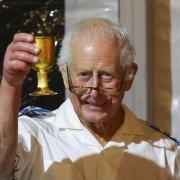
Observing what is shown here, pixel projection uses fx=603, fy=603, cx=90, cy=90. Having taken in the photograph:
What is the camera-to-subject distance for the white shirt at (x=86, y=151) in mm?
1856

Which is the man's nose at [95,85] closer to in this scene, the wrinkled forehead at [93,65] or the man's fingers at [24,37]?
the wrinkled forehead at [93,65]

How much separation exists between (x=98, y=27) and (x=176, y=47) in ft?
3.83

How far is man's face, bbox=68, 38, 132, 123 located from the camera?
1888 millimetres

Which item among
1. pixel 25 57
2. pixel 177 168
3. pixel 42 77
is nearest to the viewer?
pixel 25 57

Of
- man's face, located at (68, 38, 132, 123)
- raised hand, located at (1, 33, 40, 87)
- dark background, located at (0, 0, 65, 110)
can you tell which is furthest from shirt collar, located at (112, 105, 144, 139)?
dark background, located at (0, 0, 65, 110)

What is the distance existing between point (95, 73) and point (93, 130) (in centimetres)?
23

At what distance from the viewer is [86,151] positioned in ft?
6.45

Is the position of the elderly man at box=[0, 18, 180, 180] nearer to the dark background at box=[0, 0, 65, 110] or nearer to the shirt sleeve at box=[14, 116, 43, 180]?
the shirt sleeve at box=[14, 116, 43, 180]

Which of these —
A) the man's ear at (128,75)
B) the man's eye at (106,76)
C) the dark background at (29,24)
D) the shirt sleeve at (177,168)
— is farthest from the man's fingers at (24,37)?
the dark background at (29,24)

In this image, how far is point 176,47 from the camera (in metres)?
3.01

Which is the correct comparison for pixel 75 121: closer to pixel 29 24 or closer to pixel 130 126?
pixel 130 126

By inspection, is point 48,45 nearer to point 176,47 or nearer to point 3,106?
point 3,106

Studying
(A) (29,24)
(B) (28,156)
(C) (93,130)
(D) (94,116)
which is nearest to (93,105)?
(D) (94,116)

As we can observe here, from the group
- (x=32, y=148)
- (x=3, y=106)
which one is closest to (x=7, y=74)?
(x=3, y=106)
